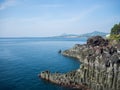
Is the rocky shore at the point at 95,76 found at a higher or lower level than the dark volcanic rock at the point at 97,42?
lower

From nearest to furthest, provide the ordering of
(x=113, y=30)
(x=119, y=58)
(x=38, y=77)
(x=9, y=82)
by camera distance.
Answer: (x=119, y=58), (x=9, y=82), (x=38, y=77), (x=113, y=30)

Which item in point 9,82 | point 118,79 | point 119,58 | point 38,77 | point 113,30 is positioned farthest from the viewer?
point 113,30

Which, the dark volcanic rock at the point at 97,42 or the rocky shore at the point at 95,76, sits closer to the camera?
the rocky shore at the point at 95,76

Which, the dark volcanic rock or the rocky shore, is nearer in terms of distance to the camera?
the rocky shore

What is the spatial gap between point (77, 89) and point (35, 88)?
14.4 metres

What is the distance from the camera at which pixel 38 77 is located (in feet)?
233

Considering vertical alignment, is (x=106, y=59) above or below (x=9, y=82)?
above

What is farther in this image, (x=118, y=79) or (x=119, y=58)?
(x=119, y=58)

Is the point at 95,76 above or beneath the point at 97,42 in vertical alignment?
beneath

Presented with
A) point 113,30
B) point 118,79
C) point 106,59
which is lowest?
point 118,79

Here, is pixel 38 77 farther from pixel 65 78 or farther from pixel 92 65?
pixel 92 65

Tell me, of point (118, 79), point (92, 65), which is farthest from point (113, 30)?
point (118, 79)

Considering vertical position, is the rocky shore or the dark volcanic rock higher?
the dark volcanic rock

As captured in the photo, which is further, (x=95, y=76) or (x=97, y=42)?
(x=97, y=42)
